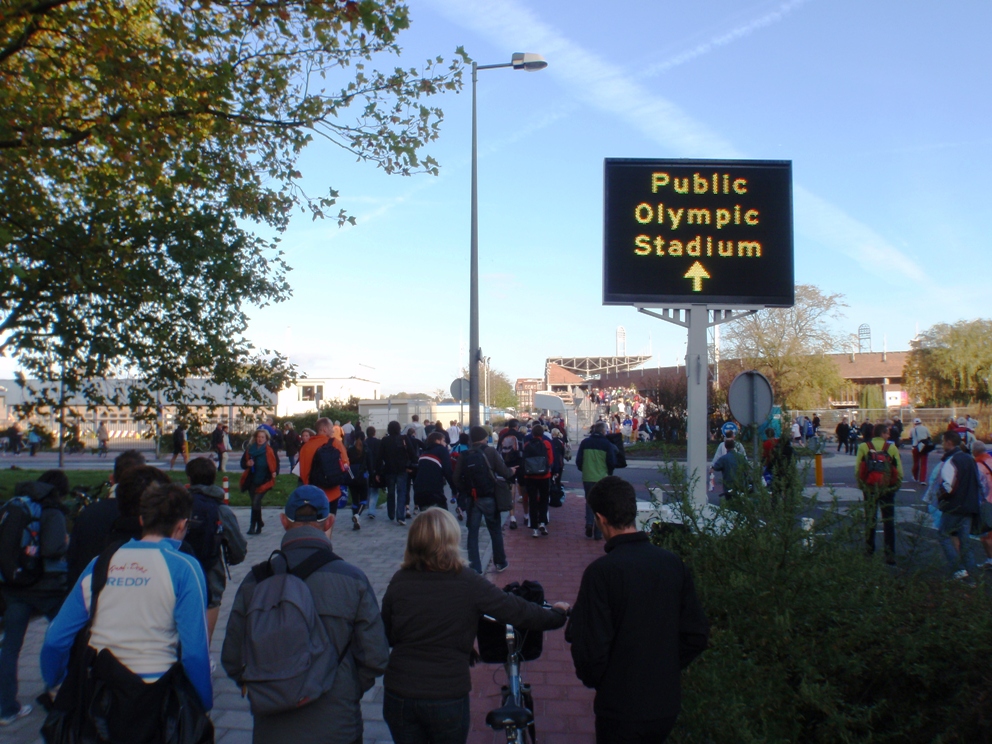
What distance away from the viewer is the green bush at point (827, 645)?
3596mm

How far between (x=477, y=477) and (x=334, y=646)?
6334 mm

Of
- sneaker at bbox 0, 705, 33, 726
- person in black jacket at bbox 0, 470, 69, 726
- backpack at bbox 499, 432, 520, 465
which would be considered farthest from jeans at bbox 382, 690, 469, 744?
backpack at bbox 499, 432, 520, 465

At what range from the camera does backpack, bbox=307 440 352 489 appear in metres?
10.1

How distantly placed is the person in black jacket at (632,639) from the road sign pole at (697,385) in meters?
6.59

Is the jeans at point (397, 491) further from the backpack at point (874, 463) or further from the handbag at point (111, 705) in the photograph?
the handbag at point (111, 705)

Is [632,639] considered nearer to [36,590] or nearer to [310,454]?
[36,590]

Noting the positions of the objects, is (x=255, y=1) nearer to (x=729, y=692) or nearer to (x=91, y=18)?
(x=91, y=18)

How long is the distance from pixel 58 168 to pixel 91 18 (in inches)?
68.0

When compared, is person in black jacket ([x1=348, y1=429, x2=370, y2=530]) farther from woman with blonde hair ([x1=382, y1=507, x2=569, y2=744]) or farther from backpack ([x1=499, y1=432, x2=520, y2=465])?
woman with blonde hair ([x1=382, y1=507, x2=569, y2=744])

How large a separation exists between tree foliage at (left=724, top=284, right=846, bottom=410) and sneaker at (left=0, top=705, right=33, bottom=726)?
5123 cm

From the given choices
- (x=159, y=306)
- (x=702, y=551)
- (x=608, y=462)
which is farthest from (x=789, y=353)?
(x=702, y=551)

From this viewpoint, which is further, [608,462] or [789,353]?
[789,353]

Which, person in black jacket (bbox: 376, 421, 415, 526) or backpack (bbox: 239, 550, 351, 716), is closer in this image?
backpack (bbox: 239, 550, 351, 716)

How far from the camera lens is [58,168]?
9.66 m
